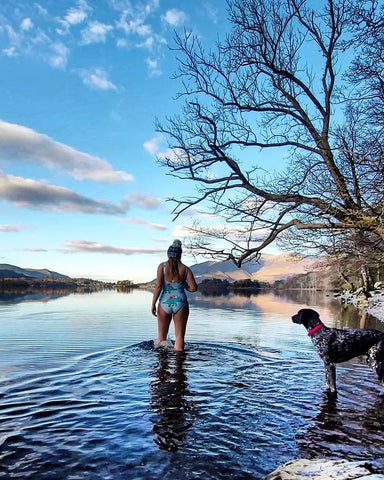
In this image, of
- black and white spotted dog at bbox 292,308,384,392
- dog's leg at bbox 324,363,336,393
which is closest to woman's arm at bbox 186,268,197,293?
black and white spotted dog at bbox 292,308,384,392

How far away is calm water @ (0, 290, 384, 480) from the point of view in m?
3.82

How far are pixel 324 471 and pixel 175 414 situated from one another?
99.3 inches

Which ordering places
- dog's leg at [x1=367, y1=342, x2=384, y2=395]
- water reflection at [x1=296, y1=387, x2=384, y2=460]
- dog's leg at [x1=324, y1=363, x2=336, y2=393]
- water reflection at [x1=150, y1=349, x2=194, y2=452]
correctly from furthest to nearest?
dog's leg at [x1=367, y1=342, x2=384, y2=395]
dog's leg at [x1=324, y1=363, x2=336, y2=393]
water reflection at [x1=150, y1=349, x2=194, y2=452]
water reflection at [x1=296, y1=387, x2=384, y2=460]

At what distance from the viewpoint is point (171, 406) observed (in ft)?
18.2

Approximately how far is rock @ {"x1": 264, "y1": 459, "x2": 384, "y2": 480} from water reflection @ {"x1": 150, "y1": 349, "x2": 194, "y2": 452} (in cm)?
131

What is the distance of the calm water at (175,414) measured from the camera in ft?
12.5

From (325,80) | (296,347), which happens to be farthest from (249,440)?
(325,80)

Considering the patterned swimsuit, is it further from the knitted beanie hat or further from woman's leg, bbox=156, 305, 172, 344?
the knitted beanie hat

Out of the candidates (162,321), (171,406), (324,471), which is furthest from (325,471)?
(162,321)

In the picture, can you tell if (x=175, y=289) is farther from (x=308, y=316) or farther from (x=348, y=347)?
(x=348, y=347)

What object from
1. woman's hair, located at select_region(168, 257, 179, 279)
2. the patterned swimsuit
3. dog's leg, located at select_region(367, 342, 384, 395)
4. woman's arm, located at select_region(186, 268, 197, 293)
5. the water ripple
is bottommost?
the water ripple

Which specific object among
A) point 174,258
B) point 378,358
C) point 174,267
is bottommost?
point 378,358

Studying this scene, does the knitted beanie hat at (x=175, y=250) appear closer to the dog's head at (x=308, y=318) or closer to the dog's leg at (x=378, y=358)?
the dog's head at (x=308, y=318)

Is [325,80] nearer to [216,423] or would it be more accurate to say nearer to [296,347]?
[296,347]
